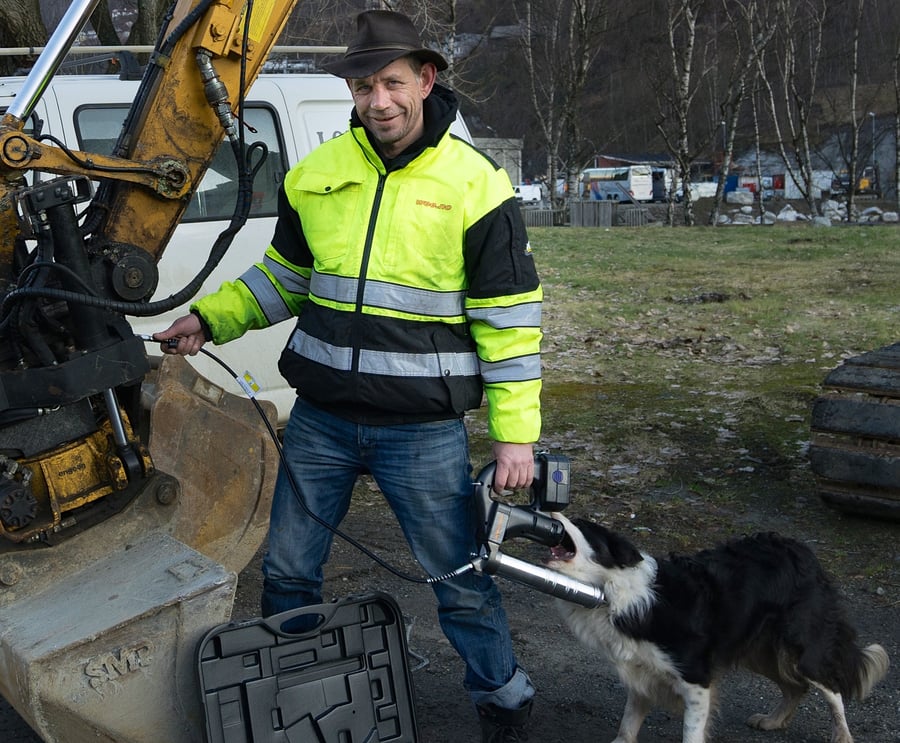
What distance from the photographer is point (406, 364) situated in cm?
335

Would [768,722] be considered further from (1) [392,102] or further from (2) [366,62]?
(2) [366,62]

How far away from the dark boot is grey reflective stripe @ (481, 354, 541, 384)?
47.7 inches

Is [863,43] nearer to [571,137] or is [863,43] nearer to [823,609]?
[571,137]

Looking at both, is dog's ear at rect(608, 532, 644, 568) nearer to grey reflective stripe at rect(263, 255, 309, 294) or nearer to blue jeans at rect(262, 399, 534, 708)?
blue jeans at rect(262, 399, 534, 708)

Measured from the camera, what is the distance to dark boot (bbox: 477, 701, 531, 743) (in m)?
3.74

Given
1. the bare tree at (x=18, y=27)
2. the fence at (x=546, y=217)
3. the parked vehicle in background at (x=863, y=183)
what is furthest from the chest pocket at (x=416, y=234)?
the parked vehicle in background at (x=863, y=183)

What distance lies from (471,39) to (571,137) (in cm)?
521

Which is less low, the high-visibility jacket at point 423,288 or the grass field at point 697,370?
the high-visibility jacket at point 423,288

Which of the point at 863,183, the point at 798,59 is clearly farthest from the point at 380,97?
the point at 863,183

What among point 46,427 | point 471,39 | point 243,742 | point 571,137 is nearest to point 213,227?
point 46,427

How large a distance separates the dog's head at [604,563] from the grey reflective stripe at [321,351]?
2.91 ft

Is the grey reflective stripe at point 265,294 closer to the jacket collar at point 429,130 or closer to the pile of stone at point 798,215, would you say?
the jacket collar at point 429,130

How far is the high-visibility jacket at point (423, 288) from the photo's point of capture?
3.30 metres

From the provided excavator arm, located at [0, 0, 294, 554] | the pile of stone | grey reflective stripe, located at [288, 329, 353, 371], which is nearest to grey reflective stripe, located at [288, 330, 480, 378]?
grey reflective stripe, located at [288, 329, 353, 371]
